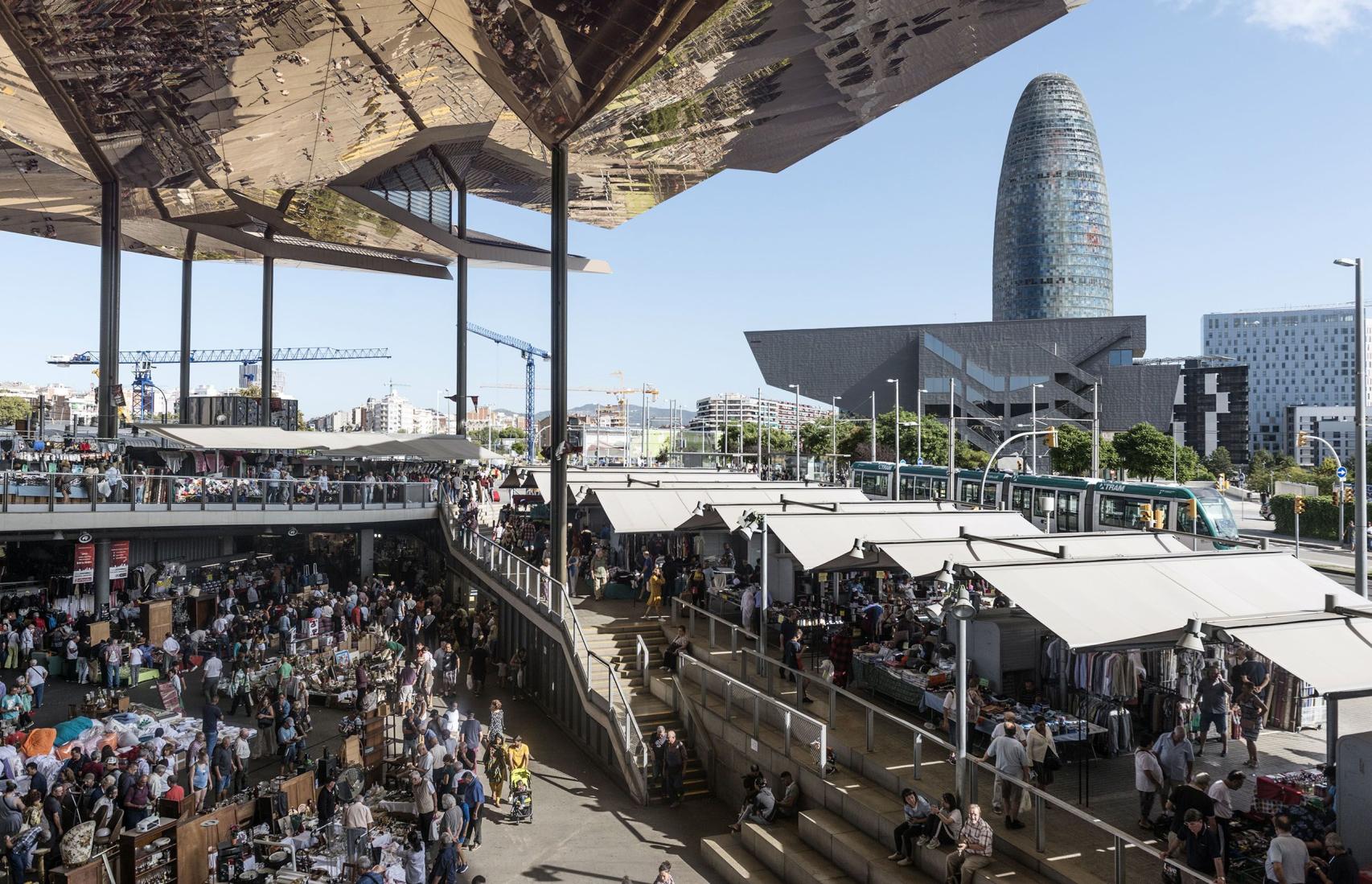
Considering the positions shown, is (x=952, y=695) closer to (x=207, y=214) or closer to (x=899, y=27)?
(x=899, y=27)

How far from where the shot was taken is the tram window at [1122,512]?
27.5 metres

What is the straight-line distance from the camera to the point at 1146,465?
5969 centimetres

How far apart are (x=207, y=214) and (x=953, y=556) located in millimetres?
40205

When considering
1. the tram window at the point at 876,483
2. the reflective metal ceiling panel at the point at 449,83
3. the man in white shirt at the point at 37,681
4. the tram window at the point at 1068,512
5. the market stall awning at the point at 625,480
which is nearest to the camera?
the man in white shirt at the point at 37,681

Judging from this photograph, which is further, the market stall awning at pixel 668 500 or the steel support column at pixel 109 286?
the steel support column at pixel 109 286

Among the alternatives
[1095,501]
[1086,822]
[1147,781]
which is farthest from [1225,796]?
[1095,501]

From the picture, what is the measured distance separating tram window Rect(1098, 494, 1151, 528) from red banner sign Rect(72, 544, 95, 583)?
28951mm

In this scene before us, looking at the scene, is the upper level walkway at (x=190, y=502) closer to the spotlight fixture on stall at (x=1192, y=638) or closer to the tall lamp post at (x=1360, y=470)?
the spotlight fixture on stall at (x=1192, y=638)

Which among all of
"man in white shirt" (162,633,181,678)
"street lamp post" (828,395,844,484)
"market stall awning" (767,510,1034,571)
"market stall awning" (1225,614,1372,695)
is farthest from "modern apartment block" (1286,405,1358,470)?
"man in white shirt" (162,633,181,678)

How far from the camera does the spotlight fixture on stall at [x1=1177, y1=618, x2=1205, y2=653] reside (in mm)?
9812

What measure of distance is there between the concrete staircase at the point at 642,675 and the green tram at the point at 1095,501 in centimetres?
950

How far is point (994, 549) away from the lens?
16.0m

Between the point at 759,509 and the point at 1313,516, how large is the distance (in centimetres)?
4613

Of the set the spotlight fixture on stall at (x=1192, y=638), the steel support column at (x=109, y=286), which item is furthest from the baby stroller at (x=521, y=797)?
the steel support column at (x=109, y=286)
